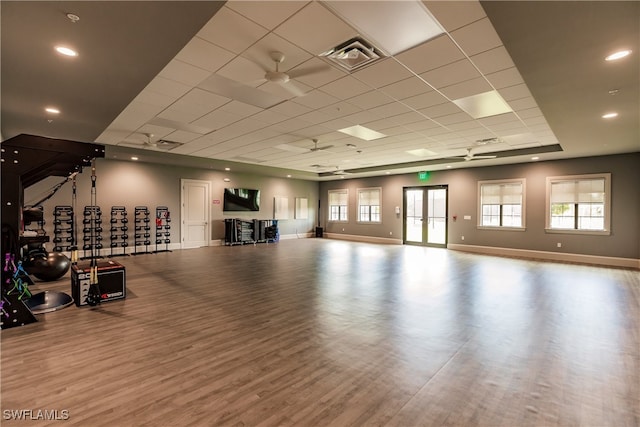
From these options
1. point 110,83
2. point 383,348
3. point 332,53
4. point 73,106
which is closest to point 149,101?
point 110,83

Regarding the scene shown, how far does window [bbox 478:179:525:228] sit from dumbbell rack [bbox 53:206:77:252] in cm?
1183

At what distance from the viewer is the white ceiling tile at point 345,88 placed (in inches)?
148

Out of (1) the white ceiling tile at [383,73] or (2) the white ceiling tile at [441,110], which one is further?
(2) the white ceiling tile at [441,110]

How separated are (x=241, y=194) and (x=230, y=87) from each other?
8248mm

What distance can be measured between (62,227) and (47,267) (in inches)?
139

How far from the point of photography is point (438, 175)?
10.9 meters

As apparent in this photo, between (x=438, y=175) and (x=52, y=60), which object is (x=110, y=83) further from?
(x=438, y=175)

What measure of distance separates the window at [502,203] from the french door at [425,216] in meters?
1.27

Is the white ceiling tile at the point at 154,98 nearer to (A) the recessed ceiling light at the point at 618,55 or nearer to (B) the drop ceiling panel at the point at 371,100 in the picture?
(B) the drop ceiling panel at the point at 371,100

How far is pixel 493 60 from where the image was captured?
3191 mm

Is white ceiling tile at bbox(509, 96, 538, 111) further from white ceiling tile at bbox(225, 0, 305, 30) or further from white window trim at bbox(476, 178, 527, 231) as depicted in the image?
white window trim at bbox(476, 178, 527, 231)

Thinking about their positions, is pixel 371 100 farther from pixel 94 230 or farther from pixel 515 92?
pixel 94 230

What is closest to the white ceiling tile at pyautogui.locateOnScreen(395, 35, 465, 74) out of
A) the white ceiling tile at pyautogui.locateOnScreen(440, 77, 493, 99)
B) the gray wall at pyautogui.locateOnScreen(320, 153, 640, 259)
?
the white ceiling tile at pyautogui.locateOnScreen(440, 77, 493, 99)

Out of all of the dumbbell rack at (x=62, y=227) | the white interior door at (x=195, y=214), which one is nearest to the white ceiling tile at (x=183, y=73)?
the dumbbell rack at (x=62, y=227)
